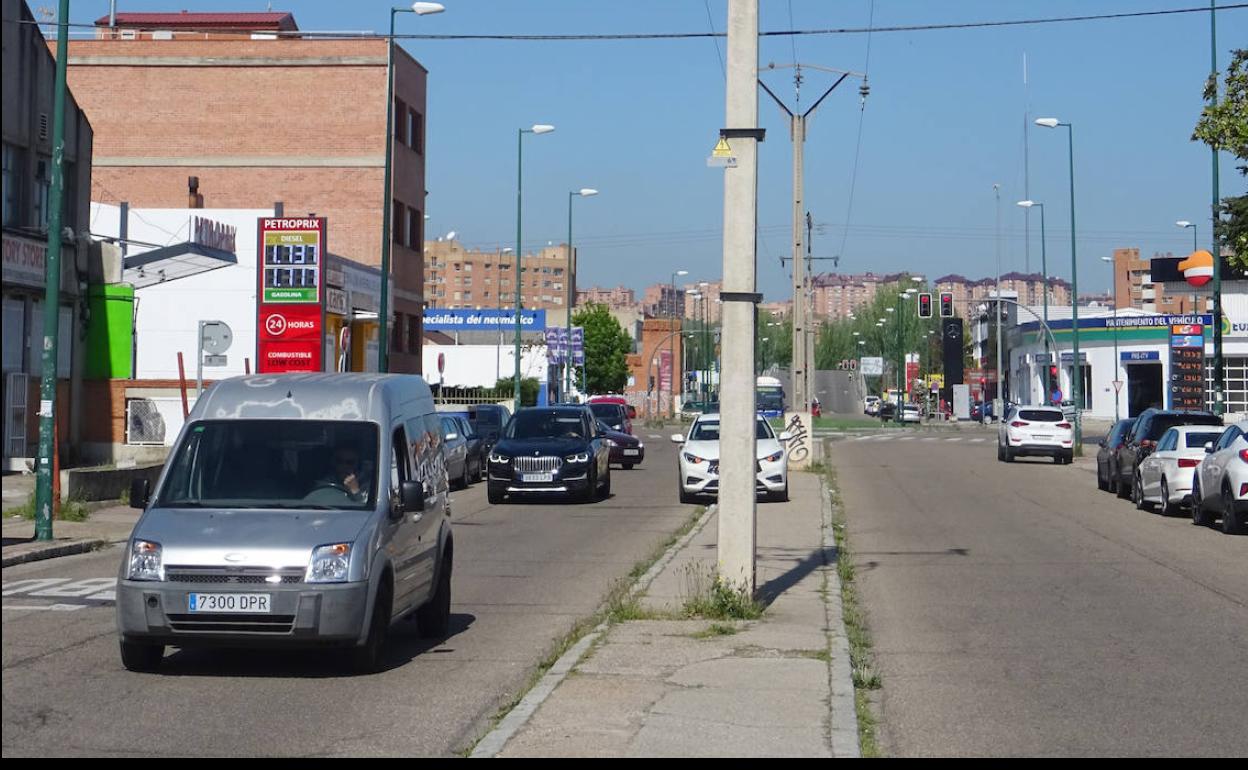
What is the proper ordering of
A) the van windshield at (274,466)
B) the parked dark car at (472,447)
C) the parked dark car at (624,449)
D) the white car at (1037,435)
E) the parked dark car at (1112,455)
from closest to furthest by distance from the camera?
the van windshield at (274,466)
the parked dark car at (1112,455)
the parked dark car at (472,447)
the parked dark car at (624,449)
the white car at (1037,435)

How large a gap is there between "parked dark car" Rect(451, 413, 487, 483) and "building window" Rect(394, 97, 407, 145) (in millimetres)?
20413

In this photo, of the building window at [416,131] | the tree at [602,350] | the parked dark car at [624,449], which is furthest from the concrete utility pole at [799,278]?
the tree at [602,350]

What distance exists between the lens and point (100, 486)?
24078 millimetres

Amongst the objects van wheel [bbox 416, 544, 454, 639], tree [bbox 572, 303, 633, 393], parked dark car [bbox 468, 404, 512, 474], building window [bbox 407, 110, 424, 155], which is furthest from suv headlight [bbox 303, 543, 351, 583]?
tree [bbox 572, 303, 633, 393]

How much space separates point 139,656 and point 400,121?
148ft

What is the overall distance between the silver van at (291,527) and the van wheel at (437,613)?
14 millimetres

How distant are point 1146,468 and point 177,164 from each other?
37761 millimetres

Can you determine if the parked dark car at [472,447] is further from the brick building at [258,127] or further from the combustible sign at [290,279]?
the brick building at [258,127]

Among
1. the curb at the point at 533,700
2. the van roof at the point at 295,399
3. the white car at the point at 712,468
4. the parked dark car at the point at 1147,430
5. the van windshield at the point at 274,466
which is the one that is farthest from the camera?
the parked dark car at the point at 1147,430

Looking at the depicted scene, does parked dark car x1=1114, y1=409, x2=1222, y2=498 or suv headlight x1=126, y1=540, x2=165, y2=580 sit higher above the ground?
parked dark car x1=1114, y1=409, x2=1222, y2=498

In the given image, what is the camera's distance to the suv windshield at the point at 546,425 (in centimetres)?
2842

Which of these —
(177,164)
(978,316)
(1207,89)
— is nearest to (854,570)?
(1207,89)

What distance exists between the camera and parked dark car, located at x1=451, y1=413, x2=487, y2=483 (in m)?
33.5

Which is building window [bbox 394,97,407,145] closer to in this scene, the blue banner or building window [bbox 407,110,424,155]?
building window [bbox 407,110,424,155]
